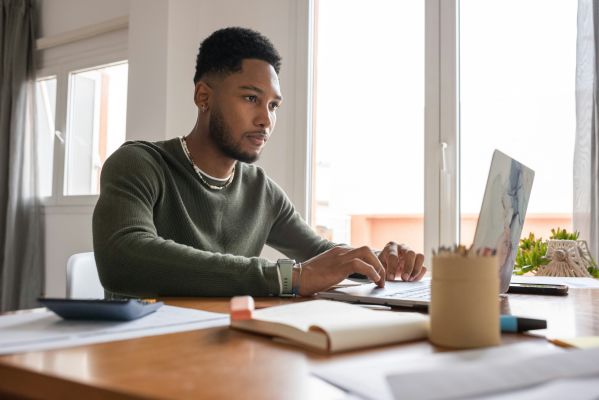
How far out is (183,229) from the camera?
1461 mm

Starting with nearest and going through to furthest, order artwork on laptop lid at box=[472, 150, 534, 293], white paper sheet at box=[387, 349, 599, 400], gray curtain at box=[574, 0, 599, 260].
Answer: white paper sheet at box=[387, 349, 599, 400] → artwork on laptop lid at box=[472, 150, 534, 293] → gray curtain at box=[574, 0, 599, 260]

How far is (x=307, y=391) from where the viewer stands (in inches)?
16.8

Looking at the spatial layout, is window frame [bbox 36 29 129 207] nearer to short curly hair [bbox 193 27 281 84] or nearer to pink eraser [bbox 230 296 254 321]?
short curly hair [bbox 193 27 281 84]

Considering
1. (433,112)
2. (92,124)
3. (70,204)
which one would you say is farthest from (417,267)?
(92,124)

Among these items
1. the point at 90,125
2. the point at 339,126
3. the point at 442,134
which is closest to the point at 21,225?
the point at 90,125

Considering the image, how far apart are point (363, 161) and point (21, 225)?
2342 millimetres

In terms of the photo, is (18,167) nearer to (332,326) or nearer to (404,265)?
(404,265)

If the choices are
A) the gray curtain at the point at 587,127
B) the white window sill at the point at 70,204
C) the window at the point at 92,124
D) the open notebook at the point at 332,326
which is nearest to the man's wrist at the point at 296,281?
the open notebook at the point at 332,326

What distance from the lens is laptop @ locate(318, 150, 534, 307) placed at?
91cm

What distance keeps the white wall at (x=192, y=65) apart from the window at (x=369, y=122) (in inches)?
3.8

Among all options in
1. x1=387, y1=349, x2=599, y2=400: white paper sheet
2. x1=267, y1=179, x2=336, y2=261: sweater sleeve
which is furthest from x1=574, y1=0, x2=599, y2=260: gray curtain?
x1=387, y1=349, x2=599, y2=400: white paper sheet

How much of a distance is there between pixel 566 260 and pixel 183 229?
1135 millimetres

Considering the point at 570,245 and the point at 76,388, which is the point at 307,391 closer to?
the point at 76,388

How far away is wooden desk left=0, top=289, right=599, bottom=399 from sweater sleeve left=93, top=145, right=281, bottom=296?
13.8 inches
